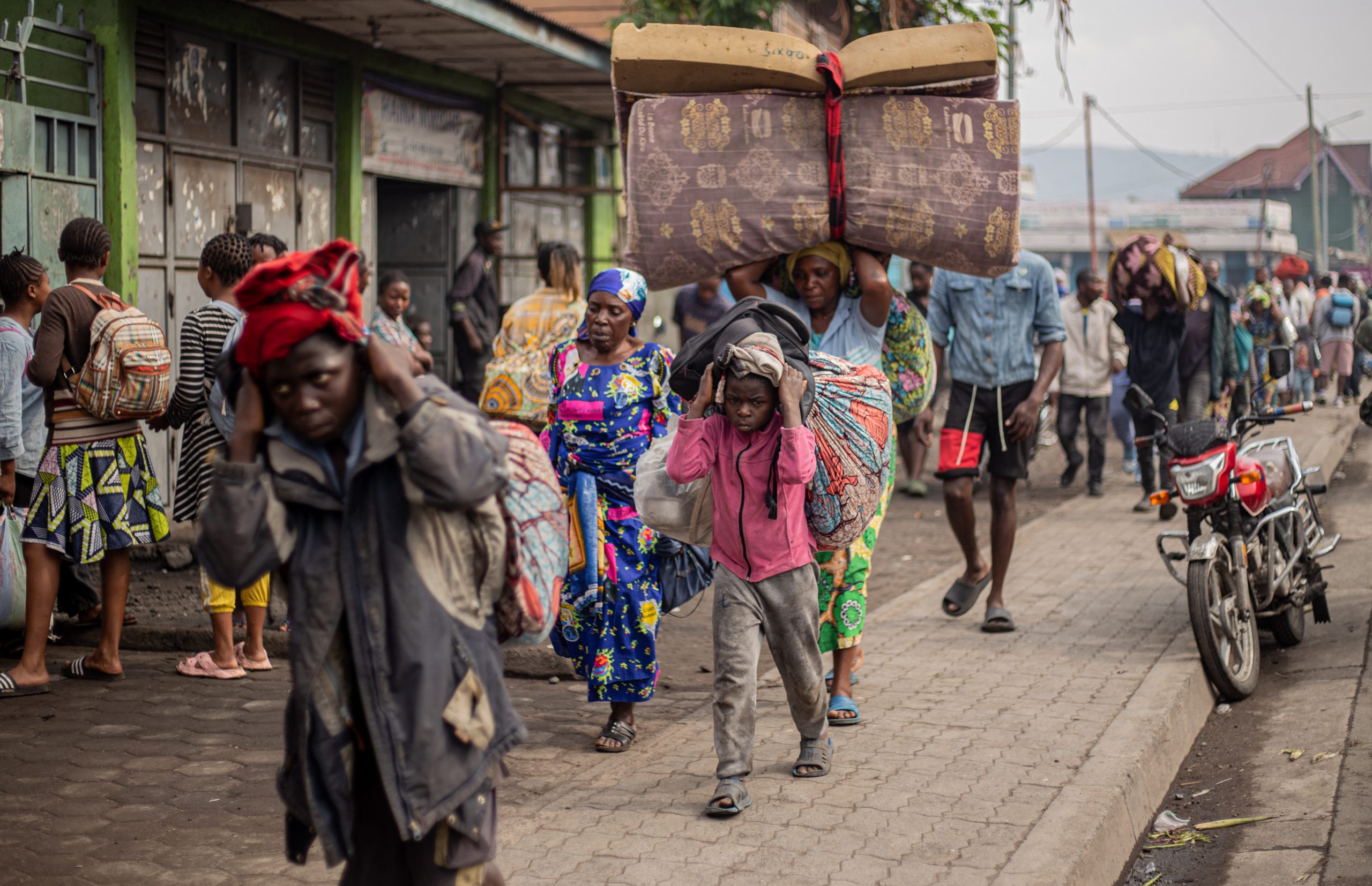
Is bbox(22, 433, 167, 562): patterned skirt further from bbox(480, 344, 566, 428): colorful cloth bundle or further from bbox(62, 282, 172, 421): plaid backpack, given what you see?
bbox(480, 344, 566, 428): colorful cloth bundle

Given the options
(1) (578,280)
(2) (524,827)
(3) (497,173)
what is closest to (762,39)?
(1) (578,280)

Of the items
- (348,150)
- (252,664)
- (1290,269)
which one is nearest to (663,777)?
(252,664)

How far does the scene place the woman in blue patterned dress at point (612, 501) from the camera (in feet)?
17.4

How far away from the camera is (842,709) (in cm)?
545

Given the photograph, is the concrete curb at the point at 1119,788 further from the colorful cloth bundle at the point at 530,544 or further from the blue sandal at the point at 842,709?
the colorful cloth bundle at the point at 530,544

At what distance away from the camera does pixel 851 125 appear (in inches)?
224

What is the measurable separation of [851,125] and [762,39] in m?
0.50

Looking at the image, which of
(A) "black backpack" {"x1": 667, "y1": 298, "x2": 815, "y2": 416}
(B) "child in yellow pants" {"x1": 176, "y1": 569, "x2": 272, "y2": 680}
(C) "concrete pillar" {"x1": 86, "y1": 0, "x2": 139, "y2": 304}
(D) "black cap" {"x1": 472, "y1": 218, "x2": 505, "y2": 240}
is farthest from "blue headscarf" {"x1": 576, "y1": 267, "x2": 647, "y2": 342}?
(D) "black cap" {"x1": 472, "y1": 218, "x2": 505, "y2": 240}

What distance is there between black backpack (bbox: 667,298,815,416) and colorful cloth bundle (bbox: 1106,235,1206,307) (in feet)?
18.0

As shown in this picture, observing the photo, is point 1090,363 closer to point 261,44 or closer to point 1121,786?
point 261,44

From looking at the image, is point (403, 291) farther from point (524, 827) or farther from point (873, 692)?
point (524, 827)

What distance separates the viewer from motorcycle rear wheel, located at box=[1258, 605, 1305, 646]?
6.95m

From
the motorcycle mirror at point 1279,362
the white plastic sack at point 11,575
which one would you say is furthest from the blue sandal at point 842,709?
the white plastic sack at point 11,575

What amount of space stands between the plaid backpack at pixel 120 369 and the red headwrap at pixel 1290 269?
21.8m
